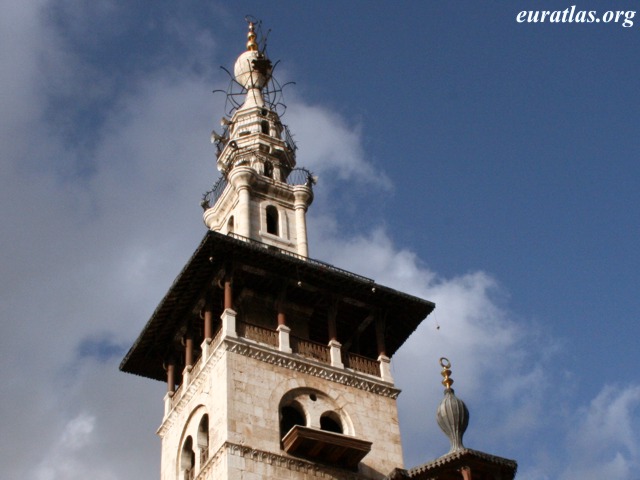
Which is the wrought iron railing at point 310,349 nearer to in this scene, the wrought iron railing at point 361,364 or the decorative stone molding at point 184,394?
the wrought iron railing at point 361,364

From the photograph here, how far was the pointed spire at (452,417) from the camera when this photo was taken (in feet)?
96.8

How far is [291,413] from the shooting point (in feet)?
111

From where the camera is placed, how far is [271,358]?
34.0m

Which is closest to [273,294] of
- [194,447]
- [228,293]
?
[228,293]

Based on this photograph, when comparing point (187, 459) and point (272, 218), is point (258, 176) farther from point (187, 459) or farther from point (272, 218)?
point (187, 459)

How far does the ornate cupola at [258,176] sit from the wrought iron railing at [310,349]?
15.3 feet

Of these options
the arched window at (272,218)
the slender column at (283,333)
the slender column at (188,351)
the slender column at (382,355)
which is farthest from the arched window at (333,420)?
the arched window at (272,218)

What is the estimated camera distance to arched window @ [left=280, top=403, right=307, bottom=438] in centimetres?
3350

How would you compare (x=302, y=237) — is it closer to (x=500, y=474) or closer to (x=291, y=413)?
(x=291, y=413)

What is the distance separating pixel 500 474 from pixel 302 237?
1530 centimetres

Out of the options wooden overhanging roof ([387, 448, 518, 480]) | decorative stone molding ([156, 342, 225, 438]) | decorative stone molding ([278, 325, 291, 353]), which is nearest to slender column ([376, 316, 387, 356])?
decorative stone molding ([278, 325, 291, 353])

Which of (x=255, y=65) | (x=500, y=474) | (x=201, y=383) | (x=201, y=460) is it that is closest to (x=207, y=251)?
(x=201, y=383)

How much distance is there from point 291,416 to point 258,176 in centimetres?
1202

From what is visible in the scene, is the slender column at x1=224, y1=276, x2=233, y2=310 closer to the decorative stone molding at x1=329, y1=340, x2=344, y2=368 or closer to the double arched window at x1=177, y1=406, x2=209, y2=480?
the double arched window at x1=177, y1=406, x2=209, y2=480
